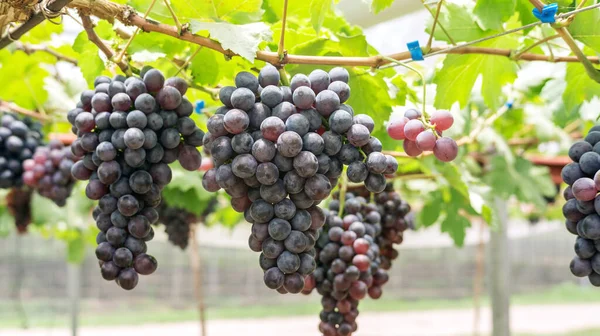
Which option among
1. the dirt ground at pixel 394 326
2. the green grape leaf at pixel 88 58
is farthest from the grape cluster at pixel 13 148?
the dirt ground at pixel 394 326

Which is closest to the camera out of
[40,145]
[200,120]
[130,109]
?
[130,109]

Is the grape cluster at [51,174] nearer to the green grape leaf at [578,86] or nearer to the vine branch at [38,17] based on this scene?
the vine branch at [38,17]

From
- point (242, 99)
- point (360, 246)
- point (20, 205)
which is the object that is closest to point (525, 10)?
point (360, 246)

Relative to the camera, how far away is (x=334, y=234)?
64.9 inches

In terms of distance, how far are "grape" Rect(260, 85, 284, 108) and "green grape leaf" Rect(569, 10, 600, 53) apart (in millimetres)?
674

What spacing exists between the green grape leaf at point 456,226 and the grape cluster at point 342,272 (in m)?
0.91

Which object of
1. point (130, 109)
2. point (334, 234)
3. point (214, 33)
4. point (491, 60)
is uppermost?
point (491, 60)

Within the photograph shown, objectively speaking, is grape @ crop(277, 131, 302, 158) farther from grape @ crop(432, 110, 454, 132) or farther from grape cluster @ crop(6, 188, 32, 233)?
grape cluster @ crop(6, 188, 32, 233)

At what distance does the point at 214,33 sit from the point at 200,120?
1080 millimetres

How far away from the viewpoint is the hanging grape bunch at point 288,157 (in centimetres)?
96

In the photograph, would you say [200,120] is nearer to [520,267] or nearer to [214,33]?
[214,33]

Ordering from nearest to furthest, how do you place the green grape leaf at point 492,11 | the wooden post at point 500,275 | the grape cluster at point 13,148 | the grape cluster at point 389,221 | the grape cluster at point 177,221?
the green grape leaf at point 492,11, the grape cluster at point 389,221, the grape cluster at point 13,148, the grape cluster at point 177,221, the wooden post at point 500,275

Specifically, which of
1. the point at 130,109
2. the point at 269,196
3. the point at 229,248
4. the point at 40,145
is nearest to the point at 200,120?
the point at 40,145

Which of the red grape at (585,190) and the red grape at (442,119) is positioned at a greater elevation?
the red grape at (442,119)
